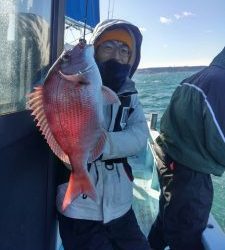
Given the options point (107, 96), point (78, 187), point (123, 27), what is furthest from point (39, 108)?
point (123, 27)

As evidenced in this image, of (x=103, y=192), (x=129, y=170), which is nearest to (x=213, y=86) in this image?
(x=129, y=170)

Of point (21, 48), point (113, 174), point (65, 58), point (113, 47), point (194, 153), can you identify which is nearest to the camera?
point (65, 58)

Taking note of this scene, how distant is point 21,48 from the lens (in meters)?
→ 2.01

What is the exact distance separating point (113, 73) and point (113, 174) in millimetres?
627

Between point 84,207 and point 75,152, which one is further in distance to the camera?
point 84,207

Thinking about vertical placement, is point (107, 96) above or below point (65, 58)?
below

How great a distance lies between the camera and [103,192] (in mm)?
2432

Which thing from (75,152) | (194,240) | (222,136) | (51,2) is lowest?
(194,240)

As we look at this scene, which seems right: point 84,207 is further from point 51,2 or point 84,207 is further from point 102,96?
point 51,2

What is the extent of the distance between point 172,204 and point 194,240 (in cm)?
31

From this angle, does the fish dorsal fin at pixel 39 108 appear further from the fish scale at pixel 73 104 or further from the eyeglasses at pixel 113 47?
the eyeglasses at pixel 113 47

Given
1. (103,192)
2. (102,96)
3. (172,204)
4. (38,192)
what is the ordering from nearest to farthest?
1. (102,96)
2. (38,192)
3. (103,192)
4. (172,204)

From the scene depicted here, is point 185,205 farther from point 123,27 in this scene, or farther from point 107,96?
point 107,96

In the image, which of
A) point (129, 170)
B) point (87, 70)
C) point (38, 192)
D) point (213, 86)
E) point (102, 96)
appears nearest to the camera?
point (87, 70)
